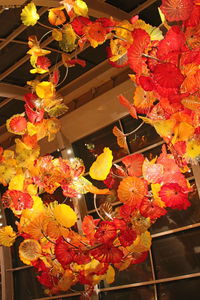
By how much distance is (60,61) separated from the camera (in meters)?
9.00

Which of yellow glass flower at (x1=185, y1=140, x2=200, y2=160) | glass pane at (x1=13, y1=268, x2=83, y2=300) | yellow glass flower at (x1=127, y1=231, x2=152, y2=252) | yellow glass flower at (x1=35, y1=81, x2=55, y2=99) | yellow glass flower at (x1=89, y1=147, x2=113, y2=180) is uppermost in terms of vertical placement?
yellow glass flower at (x1=35, y1=81, x2=55, y2=99)

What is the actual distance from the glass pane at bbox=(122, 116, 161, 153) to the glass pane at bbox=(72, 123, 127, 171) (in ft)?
0.76

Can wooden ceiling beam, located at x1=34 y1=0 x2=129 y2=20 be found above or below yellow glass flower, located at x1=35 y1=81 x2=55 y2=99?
above

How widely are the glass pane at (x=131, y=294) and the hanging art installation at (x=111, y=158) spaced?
3.05 metres

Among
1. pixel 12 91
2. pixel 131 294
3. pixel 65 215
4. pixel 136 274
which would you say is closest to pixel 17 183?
pixel 65 215

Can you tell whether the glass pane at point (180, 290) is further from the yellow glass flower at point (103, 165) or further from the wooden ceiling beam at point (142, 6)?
the wooden ceiling beam at point (142, 6)

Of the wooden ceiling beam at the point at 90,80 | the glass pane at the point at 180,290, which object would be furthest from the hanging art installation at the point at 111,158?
the wooden ceiling beam at the point at 90,80

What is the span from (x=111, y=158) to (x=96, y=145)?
5.56m

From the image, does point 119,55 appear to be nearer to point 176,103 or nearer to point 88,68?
point 176,103

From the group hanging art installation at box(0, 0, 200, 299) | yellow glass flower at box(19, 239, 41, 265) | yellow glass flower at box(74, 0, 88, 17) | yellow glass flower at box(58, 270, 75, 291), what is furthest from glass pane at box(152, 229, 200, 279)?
yellow glass flower at box(74, 0, 88, 17)

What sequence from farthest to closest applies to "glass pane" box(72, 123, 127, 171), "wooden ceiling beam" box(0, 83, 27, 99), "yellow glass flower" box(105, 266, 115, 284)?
"glass pane" box(72, 123, 127, 171), "wooden ceiling beam" box(0, 83, 27, 99), "yellow glass flower" box(105, 266, 115, 284)

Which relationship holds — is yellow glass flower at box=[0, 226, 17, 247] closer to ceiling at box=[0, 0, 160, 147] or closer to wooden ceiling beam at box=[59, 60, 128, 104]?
ceiling at box=[0, 0, 160, 147]

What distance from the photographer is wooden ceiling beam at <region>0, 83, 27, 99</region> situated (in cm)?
920

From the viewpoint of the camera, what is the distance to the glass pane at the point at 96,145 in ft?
31.3
